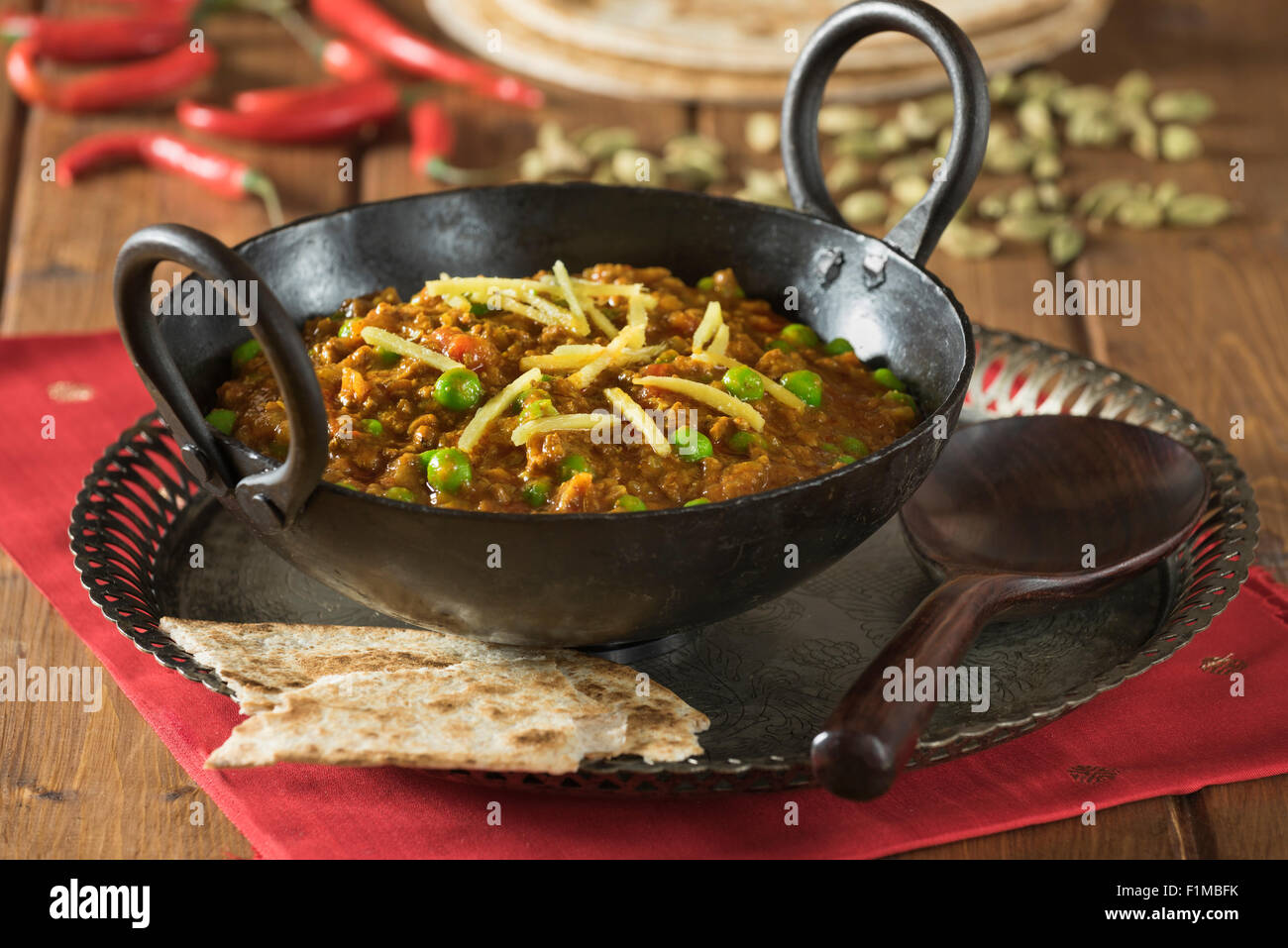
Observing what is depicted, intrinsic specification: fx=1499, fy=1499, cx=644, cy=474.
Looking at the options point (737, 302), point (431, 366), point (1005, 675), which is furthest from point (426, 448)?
point (1005, 675)

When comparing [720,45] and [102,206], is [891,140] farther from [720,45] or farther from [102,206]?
[102,206]

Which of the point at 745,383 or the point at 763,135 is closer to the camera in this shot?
the point at 745,383

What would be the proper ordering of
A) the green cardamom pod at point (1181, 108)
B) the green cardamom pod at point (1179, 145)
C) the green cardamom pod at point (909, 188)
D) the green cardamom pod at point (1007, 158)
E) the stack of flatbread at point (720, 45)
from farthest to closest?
the stack of flatbread at point (720, 45)
the green cardamom pod at point (1181, 108)
the green cardamom pod at point (1179, 145)
the green cardamom pod at point (1007, 158)
the green cardamom pod at point (909, 188)

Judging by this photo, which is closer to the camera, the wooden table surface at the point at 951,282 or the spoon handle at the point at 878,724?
the spoon handle at the point at 878,724

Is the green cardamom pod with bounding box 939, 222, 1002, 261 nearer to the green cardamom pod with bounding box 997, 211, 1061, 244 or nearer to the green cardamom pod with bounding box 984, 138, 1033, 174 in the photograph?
the green cardamom pod with bounding box 997, 211, 1061, 244

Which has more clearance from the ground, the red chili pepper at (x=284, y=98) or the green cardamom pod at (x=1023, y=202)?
the red chili pepper at (x=284, y=98)

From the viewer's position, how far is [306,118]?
6.47 metres

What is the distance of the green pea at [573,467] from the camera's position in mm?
3133

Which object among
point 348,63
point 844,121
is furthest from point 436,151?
point 844,121

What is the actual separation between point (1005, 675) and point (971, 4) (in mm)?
4507

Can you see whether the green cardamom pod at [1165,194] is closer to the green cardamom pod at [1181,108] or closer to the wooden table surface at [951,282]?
the wooden table surface at [951,282]

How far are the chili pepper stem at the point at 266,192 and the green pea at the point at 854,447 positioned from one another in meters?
3.28

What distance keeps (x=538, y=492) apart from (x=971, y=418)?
1.81m

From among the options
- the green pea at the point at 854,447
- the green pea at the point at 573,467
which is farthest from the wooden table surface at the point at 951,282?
the green pea at the point at 573,467
